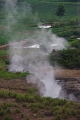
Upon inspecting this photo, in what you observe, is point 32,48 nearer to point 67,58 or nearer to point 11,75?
point 67,58

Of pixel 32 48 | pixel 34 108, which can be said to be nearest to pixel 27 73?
pixel 34 108

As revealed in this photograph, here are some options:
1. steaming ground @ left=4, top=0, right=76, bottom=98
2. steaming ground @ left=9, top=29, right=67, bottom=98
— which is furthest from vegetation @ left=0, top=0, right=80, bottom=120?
steaming ground @ left=9, top=29, right=67, bottom=98

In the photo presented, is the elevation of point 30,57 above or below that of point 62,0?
below

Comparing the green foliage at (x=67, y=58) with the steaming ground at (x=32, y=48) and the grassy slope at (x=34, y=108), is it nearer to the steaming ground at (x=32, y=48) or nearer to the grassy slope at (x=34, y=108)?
the steaming ground at (x=32, y=48)

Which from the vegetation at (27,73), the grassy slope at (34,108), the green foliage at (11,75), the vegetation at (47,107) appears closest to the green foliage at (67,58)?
the vegetation at (27,73)

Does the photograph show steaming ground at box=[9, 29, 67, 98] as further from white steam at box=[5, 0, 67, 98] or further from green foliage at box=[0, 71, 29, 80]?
green foliage at box=[0, 71, 29, 80]

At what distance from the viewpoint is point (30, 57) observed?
32.2m

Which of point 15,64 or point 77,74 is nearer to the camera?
point 77,74

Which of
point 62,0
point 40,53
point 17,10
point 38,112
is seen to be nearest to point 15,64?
point 40,53

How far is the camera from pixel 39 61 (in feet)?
101

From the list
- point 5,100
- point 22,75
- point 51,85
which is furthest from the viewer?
point 22,75

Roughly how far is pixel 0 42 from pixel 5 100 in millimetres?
20848

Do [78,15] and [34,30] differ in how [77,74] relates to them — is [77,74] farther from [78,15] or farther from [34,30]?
[78,15]

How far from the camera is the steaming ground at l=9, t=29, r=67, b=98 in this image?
24594mm
